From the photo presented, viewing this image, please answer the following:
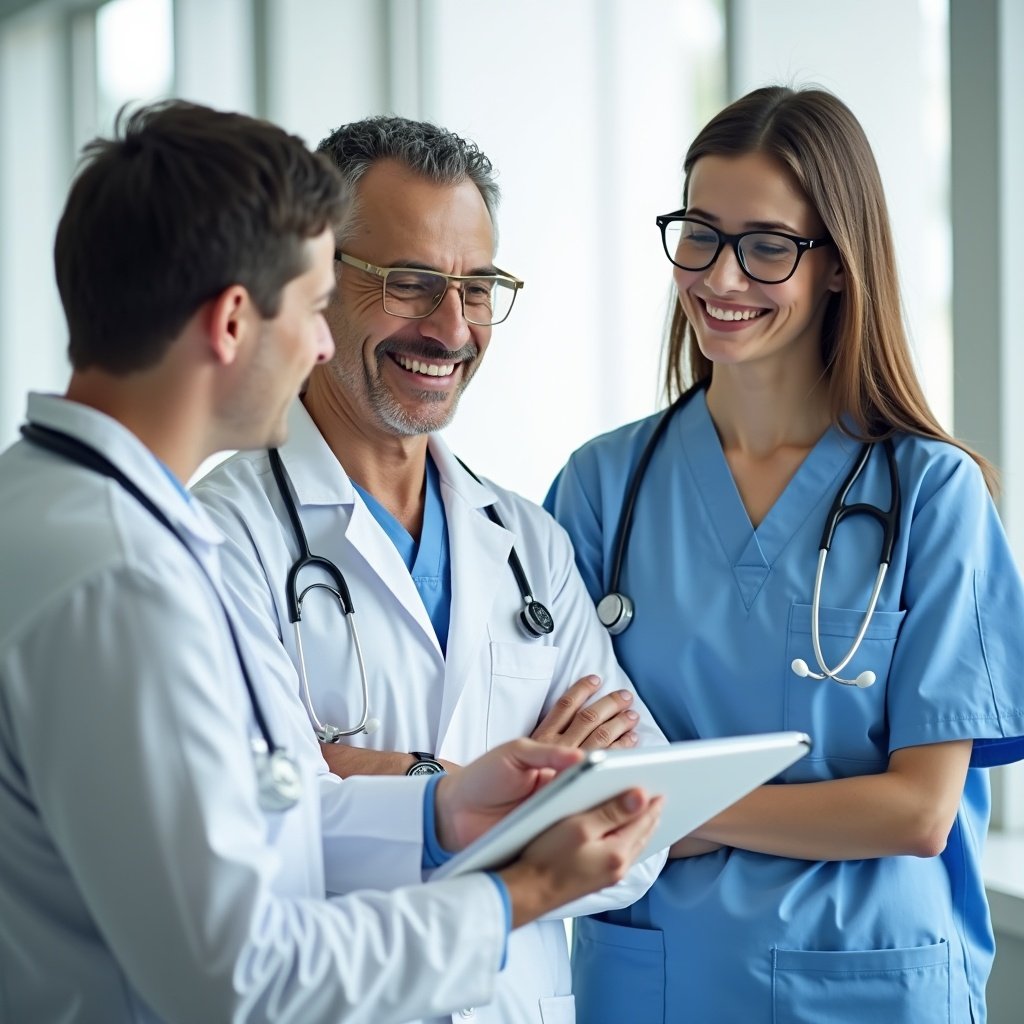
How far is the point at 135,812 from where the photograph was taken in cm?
88

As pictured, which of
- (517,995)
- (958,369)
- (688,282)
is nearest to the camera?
(517,995)

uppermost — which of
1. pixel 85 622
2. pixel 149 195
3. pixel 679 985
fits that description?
pixel 149 195

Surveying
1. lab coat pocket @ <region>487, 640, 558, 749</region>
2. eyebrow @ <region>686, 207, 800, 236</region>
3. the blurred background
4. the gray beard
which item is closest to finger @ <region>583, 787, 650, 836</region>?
lab coat pocket @ <region>487, 640, 558, 749</region>

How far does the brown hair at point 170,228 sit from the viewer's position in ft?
3.20

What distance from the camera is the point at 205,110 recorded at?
1052mm

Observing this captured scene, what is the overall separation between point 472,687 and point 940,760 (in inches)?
23.3

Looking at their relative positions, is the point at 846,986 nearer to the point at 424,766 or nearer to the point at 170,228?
the point at 424,766

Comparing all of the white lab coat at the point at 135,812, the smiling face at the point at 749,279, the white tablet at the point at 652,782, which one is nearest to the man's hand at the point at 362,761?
the white tablet at the point at 652,782

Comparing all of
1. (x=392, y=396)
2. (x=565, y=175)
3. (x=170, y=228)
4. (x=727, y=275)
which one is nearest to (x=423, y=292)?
(x=392, y=396)

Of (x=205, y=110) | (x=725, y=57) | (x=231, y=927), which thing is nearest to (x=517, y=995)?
(x=231, y=927)

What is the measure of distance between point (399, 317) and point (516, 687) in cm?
52

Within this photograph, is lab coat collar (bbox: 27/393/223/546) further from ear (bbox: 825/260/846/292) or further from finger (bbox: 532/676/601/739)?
ear (bbox: 825/260/846/292)

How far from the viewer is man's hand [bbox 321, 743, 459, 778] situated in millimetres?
1482

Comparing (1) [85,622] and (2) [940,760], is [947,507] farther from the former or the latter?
(1) [85,622]
